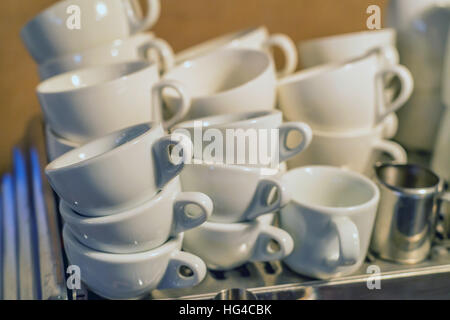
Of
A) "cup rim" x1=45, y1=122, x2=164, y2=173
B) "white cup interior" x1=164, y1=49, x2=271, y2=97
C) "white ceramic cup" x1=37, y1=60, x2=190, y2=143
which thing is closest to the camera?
"cup rim" x1=45, y1=122, x2=164, y2=173

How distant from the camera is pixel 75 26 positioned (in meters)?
0.53

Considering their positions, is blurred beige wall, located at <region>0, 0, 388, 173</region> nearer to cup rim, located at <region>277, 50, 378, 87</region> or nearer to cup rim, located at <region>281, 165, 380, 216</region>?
cup rim, located at <region>277, 50, 378, 87</region>

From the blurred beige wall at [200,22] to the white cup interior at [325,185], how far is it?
0.47 m

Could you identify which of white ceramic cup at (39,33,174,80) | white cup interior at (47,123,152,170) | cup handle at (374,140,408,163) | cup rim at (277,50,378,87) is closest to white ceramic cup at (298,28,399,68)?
cup rim at (277,50,378,87)

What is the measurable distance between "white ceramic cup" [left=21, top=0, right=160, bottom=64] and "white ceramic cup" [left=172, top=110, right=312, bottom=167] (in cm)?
20

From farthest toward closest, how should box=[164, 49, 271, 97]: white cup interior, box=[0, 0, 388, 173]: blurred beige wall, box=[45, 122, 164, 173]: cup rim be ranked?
box=[0, 0, 388, 173]: blurred beige wall, box=[164, 49, 271, 97]: white cup interior, box=[45, 122, 164, 173]: cup rim

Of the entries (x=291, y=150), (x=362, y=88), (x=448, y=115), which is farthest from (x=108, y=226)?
(x=448, y=115)

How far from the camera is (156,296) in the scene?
45 centimetres

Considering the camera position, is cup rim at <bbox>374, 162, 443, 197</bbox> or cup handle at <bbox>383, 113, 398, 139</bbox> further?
cup handle at <bbox>383, 113, 398, 139</bbox>

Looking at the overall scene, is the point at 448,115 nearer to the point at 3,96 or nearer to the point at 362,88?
the point at 362,88

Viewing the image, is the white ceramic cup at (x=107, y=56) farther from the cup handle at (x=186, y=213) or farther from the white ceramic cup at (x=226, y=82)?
the cup handle at (x=186, y=213)

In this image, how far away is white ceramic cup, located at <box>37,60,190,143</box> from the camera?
46 cm

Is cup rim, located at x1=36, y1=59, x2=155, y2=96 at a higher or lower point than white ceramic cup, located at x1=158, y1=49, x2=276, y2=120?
higher
